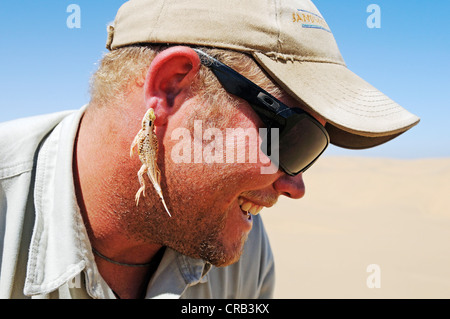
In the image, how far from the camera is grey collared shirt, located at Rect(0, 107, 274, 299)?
1997mm

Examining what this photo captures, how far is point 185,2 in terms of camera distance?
6.77 ft

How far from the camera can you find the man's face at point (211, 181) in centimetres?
207

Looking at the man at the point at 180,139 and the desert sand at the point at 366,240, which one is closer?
the man at the point at 180,139

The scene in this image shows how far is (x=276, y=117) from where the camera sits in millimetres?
2035

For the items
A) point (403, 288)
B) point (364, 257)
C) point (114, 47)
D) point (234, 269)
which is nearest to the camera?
point (114, 47)

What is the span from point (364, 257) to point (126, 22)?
719 centimetres

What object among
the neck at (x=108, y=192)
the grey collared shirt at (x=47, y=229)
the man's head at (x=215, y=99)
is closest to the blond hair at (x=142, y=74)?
the man's head at (x=215, y=99)

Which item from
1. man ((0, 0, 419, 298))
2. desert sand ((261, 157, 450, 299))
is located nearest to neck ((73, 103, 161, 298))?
man ((0, 0, 419, 298))

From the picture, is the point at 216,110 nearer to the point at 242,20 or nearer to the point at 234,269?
the point at 242,20

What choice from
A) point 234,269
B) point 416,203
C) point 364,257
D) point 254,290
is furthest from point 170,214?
point 416,203

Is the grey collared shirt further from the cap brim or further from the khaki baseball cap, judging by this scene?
the cap brim

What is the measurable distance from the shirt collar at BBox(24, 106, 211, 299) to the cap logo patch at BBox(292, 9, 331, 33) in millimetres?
1155

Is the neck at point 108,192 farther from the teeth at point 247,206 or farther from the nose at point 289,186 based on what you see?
the nose at point 289,186

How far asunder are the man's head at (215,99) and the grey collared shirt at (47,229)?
24cm
